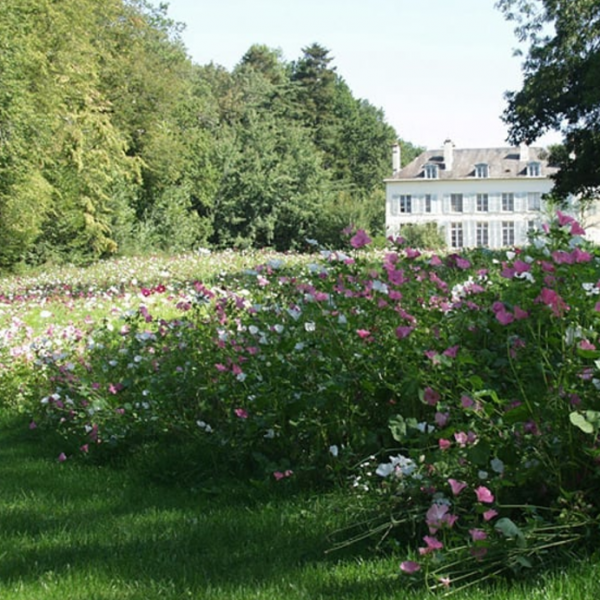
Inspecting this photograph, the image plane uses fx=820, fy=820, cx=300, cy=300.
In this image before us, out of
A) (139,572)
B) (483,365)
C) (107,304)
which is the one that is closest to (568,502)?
(483,365)

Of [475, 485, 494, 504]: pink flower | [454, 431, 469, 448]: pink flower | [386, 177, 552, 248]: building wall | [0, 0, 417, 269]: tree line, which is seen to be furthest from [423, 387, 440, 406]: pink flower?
[386, 177, 552, 248]: building wall

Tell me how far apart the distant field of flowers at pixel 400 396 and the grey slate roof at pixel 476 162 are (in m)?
54.5

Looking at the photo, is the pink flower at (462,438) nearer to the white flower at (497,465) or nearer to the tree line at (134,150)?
the white flower at (497,465)

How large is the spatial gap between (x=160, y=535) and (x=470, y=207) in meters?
56.6

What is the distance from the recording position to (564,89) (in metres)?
24.6

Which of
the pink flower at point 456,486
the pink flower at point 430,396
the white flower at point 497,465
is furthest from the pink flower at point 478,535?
the pink flower at point 430,396

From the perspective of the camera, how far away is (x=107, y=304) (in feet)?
35.2

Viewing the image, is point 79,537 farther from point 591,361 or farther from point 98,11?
point 98,11

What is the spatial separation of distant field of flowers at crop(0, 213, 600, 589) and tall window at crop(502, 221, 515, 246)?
53.6m

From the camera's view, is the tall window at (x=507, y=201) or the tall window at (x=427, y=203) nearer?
the tall window at (x=507, y=201)

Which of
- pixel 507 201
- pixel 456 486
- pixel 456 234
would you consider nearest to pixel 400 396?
pixel 456 486

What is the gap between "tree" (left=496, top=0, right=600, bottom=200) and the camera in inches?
939

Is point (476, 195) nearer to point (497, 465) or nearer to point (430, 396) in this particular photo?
point (430, 396)

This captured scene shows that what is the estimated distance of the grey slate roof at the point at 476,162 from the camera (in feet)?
190
